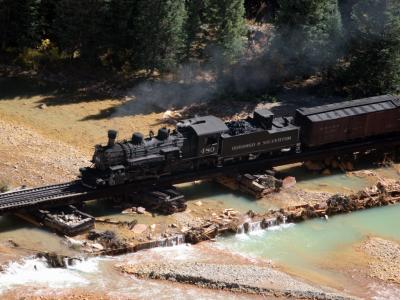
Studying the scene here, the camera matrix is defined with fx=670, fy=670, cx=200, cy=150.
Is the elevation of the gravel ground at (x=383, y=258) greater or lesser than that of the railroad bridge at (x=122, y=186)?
lesser

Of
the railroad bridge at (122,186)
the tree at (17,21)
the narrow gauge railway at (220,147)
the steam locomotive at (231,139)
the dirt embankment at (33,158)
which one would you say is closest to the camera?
the railroad bridge at (122,186)

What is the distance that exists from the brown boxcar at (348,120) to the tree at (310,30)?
24.8 ft

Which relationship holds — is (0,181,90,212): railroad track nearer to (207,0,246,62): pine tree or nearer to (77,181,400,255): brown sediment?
(77,181,400,255): brown sediment

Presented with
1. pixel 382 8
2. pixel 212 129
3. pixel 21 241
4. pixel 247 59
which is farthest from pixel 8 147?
pixel 382 8

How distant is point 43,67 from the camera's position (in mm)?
48219

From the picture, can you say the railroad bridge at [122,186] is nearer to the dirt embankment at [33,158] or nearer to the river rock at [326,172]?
the river rock at [326,172]

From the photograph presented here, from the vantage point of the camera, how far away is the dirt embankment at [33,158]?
1319 inches

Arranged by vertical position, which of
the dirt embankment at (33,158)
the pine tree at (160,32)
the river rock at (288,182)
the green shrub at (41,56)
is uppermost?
the pine tree at (160,32)

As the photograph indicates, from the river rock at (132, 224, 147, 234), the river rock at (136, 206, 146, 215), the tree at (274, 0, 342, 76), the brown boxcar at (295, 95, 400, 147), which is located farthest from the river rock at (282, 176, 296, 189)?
the tree at (274, 0, 342, 76)

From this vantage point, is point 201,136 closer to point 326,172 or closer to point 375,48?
point 326,172

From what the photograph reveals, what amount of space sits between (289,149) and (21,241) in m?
15.0

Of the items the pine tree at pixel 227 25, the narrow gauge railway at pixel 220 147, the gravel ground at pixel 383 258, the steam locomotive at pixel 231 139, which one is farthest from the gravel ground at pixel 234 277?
the pine tree at pixel 227 25

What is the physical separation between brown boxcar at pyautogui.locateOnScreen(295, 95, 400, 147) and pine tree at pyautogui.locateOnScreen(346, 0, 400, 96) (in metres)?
5.14

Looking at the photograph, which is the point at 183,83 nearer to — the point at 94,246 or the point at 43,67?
the point at 43,67
